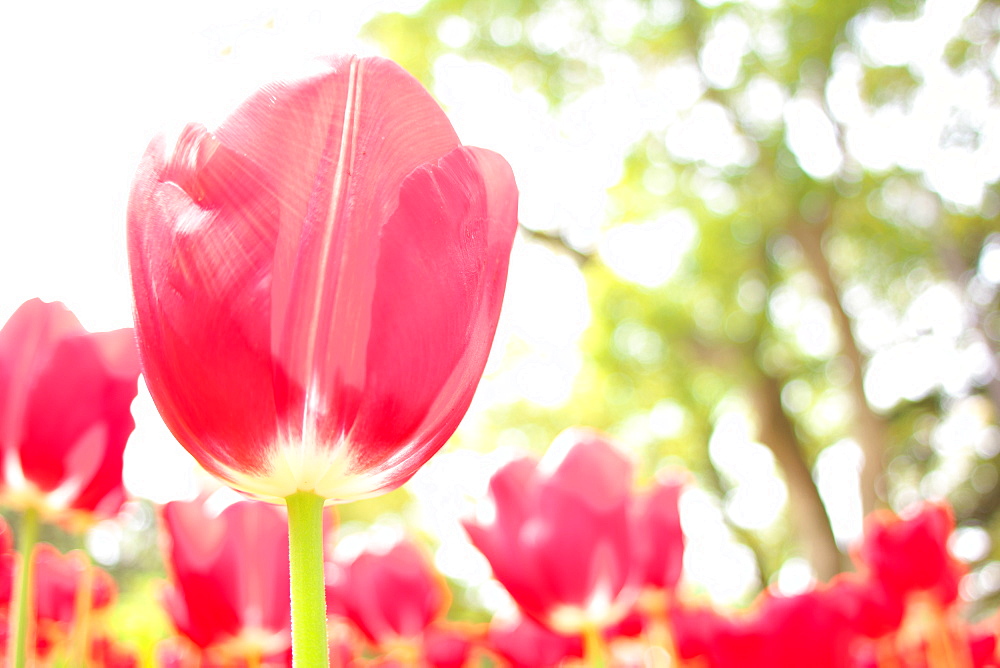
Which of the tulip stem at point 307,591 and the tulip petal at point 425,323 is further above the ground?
the tulip petal at point 425,323

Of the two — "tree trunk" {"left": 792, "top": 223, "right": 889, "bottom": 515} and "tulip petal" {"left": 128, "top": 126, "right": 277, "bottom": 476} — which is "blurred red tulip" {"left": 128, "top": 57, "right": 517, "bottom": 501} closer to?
"tulip petal" {"left": 128, "top": 126, "right": 277, "bottom": 476}

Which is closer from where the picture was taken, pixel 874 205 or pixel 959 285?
pixel 959 285

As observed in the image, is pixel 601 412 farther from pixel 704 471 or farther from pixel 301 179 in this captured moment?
pixel 301 179

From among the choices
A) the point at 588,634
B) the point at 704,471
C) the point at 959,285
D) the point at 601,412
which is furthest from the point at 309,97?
the point at 704,471

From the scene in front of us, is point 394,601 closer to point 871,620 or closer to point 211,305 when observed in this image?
point 871,620

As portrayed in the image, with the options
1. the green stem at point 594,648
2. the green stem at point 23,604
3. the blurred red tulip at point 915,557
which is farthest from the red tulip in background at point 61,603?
the blurred red tulip at point 915,557

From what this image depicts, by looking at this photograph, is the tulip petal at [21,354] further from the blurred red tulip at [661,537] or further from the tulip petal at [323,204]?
the blurred red tulip at [661,537]
